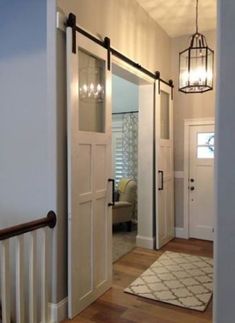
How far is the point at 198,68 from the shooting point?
3484 millimetres

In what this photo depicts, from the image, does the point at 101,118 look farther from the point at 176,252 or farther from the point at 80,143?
the point at 176,252

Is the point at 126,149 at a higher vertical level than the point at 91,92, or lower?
lower

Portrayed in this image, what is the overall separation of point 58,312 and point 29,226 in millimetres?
848

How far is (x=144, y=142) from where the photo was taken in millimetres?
4516

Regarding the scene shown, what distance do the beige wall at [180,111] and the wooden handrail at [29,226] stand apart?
301 centimetres

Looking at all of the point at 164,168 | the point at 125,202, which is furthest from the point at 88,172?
the point at 125,202

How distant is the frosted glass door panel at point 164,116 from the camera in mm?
4676

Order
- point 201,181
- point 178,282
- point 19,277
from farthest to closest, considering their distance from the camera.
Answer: point 201,181, point 178,282, point 19,277

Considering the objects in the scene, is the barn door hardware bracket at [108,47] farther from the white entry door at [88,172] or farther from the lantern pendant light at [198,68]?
the lantern pendant light at [198,68]

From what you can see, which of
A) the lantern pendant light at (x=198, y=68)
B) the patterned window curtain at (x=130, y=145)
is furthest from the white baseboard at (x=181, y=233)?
the lantern pendant light at (x=198, y=68)

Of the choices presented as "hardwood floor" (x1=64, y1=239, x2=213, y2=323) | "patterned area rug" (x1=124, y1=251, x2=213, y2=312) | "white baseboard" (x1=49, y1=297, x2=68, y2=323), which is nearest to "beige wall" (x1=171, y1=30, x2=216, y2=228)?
"patterned area rug" (x1=124, y1=251, x2=213, y2=312)

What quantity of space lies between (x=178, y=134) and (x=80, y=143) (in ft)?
8.91

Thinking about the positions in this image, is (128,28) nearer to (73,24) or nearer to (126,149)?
(73,24)

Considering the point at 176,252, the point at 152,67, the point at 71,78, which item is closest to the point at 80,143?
the point at 71,78
